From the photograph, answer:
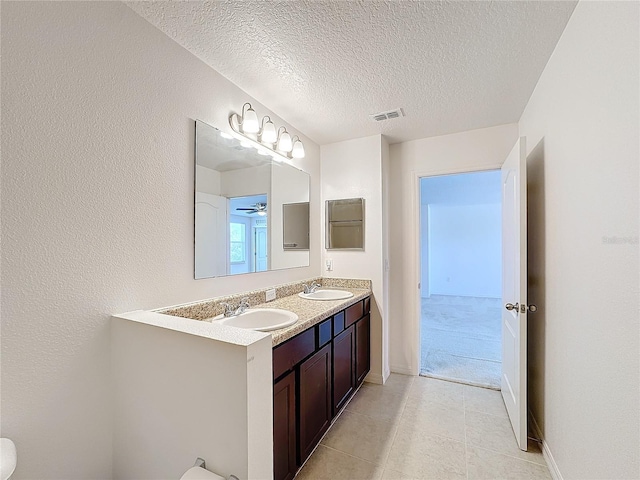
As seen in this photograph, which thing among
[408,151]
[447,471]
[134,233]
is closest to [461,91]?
[408,151]

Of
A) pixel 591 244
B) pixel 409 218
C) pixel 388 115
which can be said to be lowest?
pixel 591 244

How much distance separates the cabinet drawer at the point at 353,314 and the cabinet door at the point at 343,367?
0.17 ft

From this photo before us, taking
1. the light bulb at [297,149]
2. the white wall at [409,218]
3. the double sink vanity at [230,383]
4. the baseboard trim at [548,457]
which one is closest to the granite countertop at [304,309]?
the double sink vanity at [230,383]

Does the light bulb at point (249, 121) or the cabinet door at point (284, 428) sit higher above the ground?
the light bulb at point (249, 121)

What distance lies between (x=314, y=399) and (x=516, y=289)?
4.79 feet

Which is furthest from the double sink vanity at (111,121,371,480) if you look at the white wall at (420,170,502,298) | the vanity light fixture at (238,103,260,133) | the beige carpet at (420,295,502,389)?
the white wall at (420,170,502,298)

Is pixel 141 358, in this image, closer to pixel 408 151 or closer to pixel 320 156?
pixel 320 156

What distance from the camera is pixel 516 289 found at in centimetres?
181

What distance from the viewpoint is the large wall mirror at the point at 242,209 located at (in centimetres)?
165

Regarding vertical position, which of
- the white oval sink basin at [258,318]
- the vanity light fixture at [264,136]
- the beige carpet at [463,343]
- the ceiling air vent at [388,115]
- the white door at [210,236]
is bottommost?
the beige carpet at [463,343]

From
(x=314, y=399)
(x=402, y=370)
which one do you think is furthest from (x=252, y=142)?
(x=402, y=370)

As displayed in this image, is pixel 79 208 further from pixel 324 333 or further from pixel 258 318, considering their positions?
pixel 324 333

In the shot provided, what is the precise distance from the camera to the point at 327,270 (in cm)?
286

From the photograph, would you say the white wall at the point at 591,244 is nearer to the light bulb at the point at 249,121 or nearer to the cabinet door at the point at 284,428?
the cabinet door at the point at 284,428
